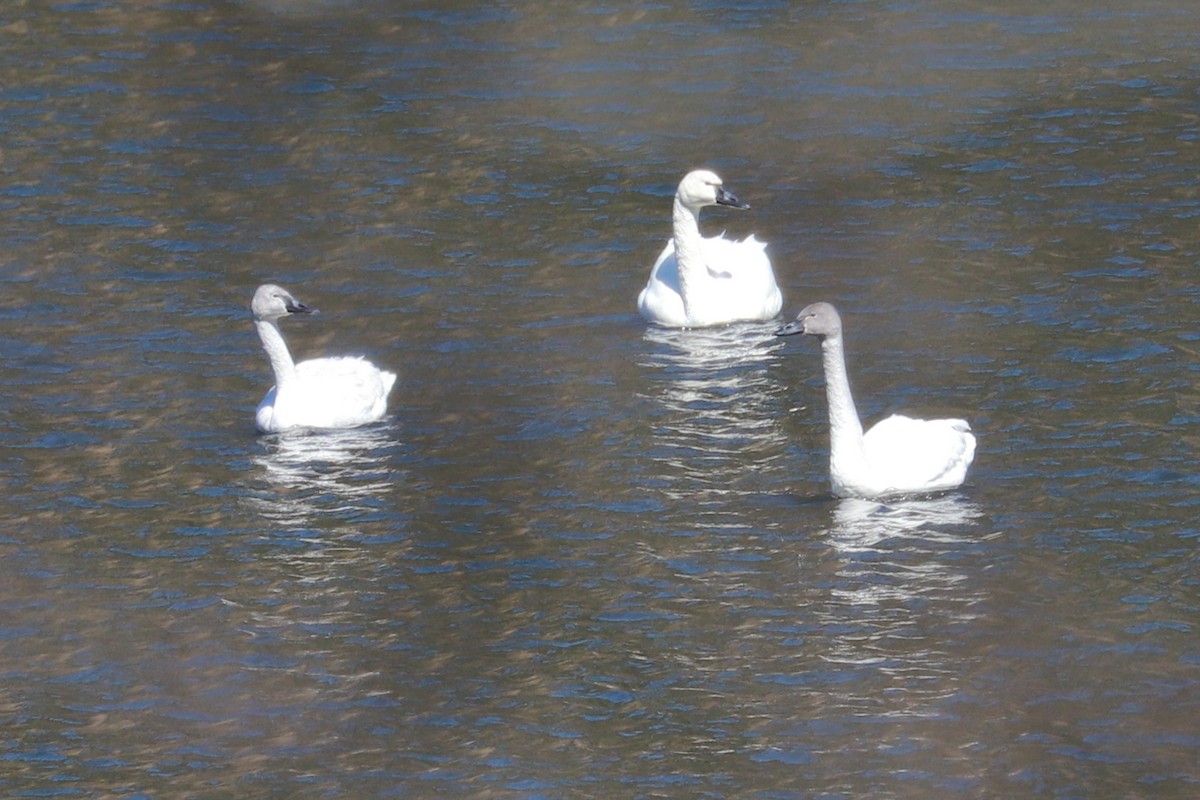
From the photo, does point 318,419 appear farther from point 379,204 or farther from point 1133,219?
point 1133,219

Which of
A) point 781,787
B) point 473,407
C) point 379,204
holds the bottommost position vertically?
point 781,787

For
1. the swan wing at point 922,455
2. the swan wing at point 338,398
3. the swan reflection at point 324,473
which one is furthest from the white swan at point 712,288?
the swan wing at point 922,455

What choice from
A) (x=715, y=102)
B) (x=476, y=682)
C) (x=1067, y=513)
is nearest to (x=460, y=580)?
(x=476, y=682)

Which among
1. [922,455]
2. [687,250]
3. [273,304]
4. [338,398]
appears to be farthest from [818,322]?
[273,304]

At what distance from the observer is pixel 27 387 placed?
15.4m

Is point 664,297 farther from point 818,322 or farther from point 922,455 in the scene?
point 922,455

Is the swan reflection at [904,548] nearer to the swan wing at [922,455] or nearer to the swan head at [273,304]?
the swan wing at [922,455]

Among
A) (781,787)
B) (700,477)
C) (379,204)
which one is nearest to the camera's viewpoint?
(781,787)

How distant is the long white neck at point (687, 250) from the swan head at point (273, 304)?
10.4 ft

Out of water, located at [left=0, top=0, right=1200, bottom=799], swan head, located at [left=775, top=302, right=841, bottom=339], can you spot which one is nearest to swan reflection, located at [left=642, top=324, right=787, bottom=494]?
water, located at [left=0, top=0, right=1200, bottom=799]

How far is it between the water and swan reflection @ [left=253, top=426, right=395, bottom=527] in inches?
2.2

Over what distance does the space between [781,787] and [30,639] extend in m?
4.50

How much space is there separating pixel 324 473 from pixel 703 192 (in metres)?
4.81

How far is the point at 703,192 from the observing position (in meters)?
17.1
